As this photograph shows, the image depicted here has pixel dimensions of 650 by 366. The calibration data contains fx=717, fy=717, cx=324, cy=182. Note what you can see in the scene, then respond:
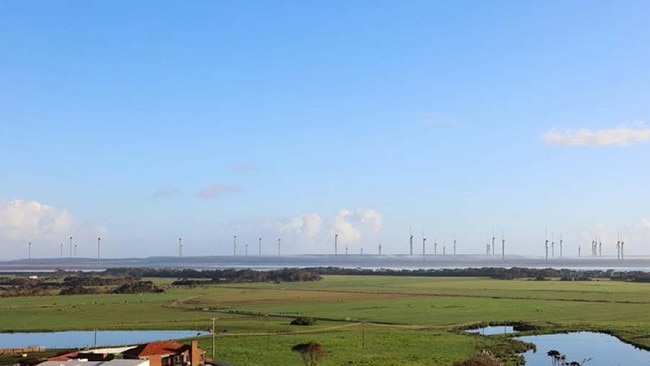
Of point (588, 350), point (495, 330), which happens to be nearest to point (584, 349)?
point (588, 350)

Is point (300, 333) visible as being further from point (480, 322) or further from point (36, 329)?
point (36, 329)

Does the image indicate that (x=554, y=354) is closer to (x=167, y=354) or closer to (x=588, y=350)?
(x=588, y=350)

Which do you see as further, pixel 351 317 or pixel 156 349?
pixel 351 317

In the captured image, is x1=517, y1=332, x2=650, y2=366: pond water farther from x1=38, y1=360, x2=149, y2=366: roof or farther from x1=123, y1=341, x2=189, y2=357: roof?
x1=38, y1=360, x2=149, y2=366: roof

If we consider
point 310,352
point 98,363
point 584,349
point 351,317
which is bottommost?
point 351,317

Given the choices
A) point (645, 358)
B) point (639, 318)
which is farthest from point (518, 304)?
point (645, 358)
